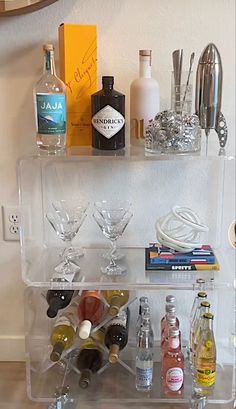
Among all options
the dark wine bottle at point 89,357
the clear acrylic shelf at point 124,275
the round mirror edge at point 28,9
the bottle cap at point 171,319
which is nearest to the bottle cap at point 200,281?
the clear acrylic shelf at point 124,275

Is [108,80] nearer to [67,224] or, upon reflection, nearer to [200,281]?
[67,224]

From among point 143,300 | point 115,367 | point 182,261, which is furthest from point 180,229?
point 115,367

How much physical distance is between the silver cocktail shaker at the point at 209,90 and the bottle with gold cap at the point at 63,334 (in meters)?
0.62

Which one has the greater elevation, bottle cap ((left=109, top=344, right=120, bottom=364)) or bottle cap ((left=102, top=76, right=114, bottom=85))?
bottle cap ((left=102, top=76, right=114, bottom=85))

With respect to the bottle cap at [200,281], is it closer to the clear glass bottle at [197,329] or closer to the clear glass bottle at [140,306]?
the clear glass bottle at [197,329]

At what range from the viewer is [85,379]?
1471 mm

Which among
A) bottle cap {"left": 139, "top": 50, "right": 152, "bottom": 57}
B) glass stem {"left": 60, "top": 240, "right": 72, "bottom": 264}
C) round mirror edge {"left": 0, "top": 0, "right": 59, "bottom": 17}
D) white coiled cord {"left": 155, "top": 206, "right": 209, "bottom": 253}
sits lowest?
glass stem {"left": 60, "top": 240, "right": 72, "bottom": 264}

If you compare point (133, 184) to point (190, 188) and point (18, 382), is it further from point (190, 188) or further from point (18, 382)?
point (18, 382)

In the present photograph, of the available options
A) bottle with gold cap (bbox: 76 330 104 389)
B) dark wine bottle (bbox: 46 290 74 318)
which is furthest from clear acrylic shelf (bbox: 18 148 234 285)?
bottle with gold cap (bbox: 76 330 104 389)

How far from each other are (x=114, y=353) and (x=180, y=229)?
37 centimetres

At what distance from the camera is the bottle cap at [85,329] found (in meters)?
1.39

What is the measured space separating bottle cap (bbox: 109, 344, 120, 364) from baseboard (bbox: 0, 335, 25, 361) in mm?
356

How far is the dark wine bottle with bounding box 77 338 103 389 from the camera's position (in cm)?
154

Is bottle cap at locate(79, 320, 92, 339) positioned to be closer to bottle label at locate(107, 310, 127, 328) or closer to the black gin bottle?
bottle label at locate(107, 310, 127, 328)
